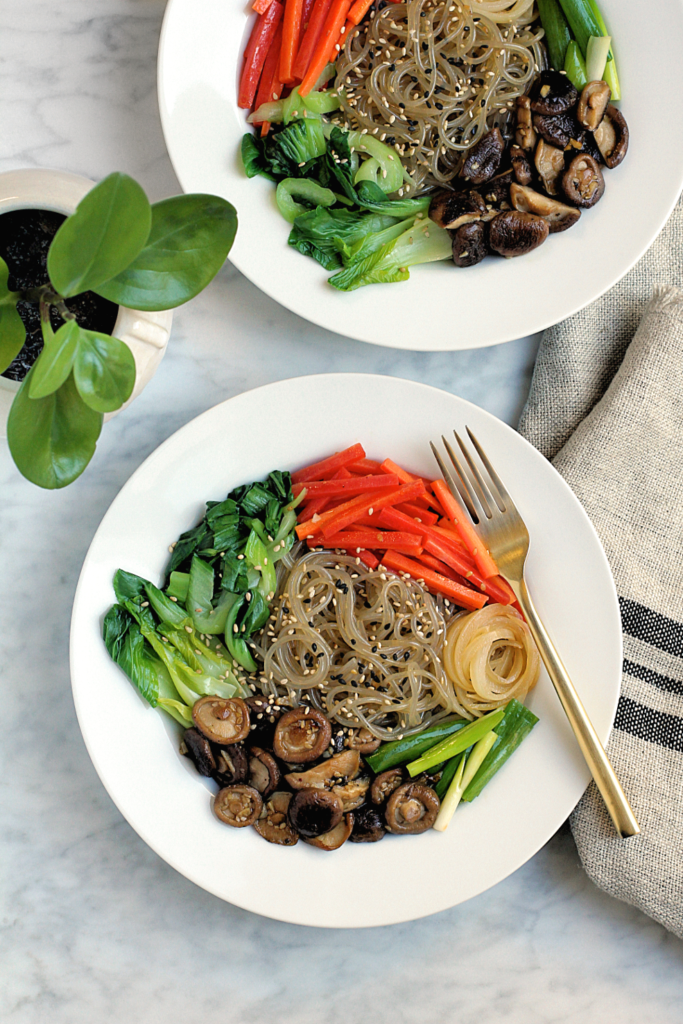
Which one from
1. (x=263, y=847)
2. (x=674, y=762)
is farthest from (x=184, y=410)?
(x=674, y=762)

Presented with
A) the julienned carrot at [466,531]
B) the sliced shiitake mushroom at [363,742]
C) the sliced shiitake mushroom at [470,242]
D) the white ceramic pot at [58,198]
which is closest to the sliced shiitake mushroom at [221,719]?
the sliced shiitake mushroom at [363,742]

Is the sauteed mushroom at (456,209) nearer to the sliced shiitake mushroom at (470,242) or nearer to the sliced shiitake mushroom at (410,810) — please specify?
the sliced shiitake mushroom at (470,242)

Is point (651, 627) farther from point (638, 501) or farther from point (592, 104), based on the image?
point (592, 104)

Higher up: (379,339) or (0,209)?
(0,209)

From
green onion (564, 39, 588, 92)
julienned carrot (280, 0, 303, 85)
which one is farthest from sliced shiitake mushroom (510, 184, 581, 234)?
julienned carrot (280, 0, 303, 85)

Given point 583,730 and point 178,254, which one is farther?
point 583,730

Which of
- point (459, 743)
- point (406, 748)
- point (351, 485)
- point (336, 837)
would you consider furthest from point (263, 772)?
point (351, 485)

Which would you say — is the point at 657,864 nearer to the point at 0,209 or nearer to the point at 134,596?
the point at 134,596
